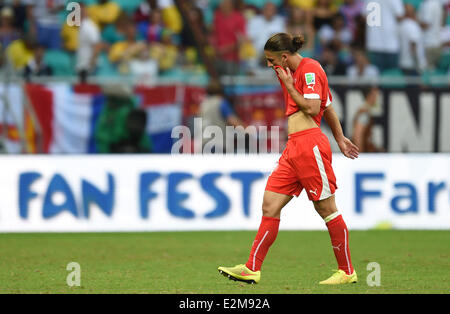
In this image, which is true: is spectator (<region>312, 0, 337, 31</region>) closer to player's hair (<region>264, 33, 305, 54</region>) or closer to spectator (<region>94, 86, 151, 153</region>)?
spectator (<region>94, 86, 151, 153</region>)

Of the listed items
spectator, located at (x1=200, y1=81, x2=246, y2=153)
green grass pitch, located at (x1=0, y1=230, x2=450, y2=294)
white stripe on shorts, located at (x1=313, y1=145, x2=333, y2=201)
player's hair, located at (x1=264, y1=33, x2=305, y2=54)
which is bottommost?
green grass pitch, located at (x1=0, y1=230, x2=450, y2=294)

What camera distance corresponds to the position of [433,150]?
49.9ft

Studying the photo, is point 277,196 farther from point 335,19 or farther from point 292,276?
point 335,19

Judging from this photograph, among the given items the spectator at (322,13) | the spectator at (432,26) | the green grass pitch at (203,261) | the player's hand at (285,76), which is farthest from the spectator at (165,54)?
the player's hand at (285,76)

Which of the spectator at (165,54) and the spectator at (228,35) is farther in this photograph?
the spectator at (165,54)

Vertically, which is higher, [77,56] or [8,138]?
[77,56]

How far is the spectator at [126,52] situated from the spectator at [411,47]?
496 centimetres

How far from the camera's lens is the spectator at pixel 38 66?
15.3 m

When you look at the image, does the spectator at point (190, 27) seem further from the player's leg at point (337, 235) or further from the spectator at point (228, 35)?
the player's leg at point (337, 235)

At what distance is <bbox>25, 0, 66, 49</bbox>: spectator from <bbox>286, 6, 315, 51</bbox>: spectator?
4.39m

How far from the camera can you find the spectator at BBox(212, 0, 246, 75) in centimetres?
1584

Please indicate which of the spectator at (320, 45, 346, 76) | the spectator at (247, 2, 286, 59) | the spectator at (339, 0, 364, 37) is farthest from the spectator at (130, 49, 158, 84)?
the spectator at (339, 0, 364, 37)
